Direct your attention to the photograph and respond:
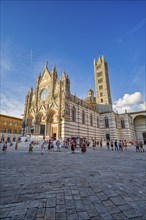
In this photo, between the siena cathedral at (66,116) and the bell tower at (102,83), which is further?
the bell tower at (102,83)

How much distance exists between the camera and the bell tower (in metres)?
43.6

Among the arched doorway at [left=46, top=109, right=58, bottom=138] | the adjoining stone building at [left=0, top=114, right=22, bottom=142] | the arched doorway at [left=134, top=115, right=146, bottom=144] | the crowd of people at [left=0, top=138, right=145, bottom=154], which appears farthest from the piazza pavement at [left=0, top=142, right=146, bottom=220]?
the arched doorway at [left=134, top=115, right=146, bottom=144]

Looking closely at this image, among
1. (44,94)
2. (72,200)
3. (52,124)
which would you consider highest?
(44,94)

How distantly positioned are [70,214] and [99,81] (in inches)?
1924

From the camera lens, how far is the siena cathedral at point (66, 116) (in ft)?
82.1

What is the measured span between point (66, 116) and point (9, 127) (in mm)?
29327

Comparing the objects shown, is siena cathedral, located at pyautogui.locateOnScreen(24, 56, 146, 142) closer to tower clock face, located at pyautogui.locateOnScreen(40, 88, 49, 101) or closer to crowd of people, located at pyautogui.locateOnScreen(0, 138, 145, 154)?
tower clock face, located at pyautogui.locateOnScreen(40, 88, 49, 101)

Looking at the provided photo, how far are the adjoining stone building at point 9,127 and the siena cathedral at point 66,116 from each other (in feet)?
51.8

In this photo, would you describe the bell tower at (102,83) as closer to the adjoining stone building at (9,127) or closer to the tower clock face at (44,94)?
the tower clock face at (44,94)

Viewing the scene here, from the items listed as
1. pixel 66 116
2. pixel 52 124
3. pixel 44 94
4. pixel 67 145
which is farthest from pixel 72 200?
pixel 44 94

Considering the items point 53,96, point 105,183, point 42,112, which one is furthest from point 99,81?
point 105,183

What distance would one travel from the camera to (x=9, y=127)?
4206 cm

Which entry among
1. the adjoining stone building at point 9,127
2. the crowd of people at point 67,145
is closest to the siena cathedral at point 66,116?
the crowd of people at point 67,145

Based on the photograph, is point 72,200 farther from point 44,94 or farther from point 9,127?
point 9,127
